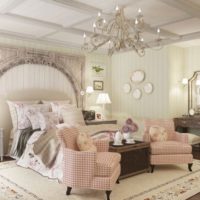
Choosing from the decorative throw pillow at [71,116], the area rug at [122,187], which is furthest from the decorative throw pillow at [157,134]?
the decorative throw pillow at [71,116]

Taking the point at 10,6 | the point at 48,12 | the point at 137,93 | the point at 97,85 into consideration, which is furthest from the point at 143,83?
the point at 10,6

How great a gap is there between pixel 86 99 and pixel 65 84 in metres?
0.79

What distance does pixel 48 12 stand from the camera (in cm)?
412

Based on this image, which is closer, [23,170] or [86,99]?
[23,170]

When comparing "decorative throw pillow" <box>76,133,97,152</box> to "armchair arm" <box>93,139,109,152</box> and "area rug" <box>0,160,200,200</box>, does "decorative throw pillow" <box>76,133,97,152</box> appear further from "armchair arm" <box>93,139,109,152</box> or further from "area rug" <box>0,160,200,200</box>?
"area rug" <box>0,160,200,200</box>

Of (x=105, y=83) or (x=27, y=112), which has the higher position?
(x=105, y=83)

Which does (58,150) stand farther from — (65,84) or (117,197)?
(65,84)

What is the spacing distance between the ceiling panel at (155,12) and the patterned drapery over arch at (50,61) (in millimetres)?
2532

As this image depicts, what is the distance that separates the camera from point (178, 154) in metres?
4.25

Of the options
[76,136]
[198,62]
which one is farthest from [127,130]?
[198,62]

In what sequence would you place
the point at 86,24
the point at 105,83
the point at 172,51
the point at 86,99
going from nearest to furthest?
the point at 86,24, the point at 172,51, the point at 86,99, the point at 105,83

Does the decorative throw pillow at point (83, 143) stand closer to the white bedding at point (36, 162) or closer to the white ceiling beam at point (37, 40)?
the white bedding at point (36, 162)

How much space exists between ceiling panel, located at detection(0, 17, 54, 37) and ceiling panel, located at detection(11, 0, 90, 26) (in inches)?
20.4

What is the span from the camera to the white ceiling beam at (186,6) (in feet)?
11.9
